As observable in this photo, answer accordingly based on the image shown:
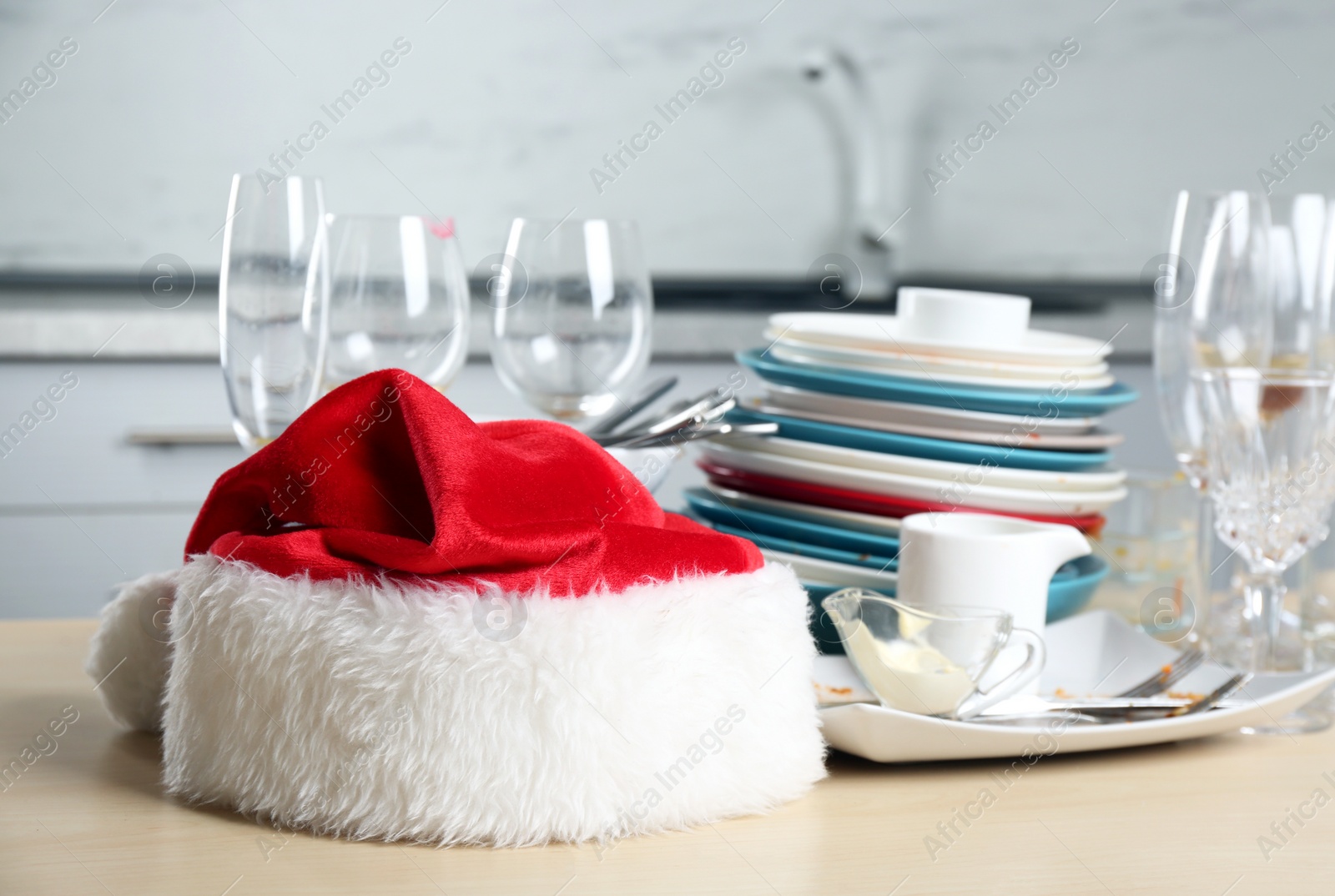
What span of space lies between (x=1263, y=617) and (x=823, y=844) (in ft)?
1.23

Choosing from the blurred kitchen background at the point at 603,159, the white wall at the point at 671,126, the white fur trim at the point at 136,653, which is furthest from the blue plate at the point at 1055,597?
the white wall at the point at 671,126

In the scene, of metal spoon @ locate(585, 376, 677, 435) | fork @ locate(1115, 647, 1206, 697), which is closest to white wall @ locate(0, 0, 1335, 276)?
metal spoon @ locate(585, 376, 677, 435)

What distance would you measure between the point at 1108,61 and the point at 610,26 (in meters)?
0.84

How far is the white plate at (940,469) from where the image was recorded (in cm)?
68

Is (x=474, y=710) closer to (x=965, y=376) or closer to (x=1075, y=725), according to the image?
(x=1075, y=725)

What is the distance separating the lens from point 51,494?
1570mm

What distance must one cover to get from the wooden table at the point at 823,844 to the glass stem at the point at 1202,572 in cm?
28

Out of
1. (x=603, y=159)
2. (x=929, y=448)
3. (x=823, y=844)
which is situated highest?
(x=603, y=159)

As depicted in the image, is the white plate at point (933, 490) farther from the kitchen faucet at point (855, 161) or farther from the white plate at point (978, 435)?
the kitchen faucet at point (855, 161)

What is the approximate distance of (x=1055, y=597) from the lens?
0.65m

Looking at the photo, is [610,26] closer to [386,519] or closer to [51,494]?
[51,494]

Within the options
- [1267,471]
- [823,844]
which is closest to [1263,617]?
[1267,471]

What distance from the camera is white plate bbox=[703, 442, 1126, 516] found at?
2.22 ft

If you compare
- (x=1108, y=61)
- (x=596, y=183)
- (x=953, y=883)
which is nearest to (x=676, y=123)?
(x=596, y=183)
